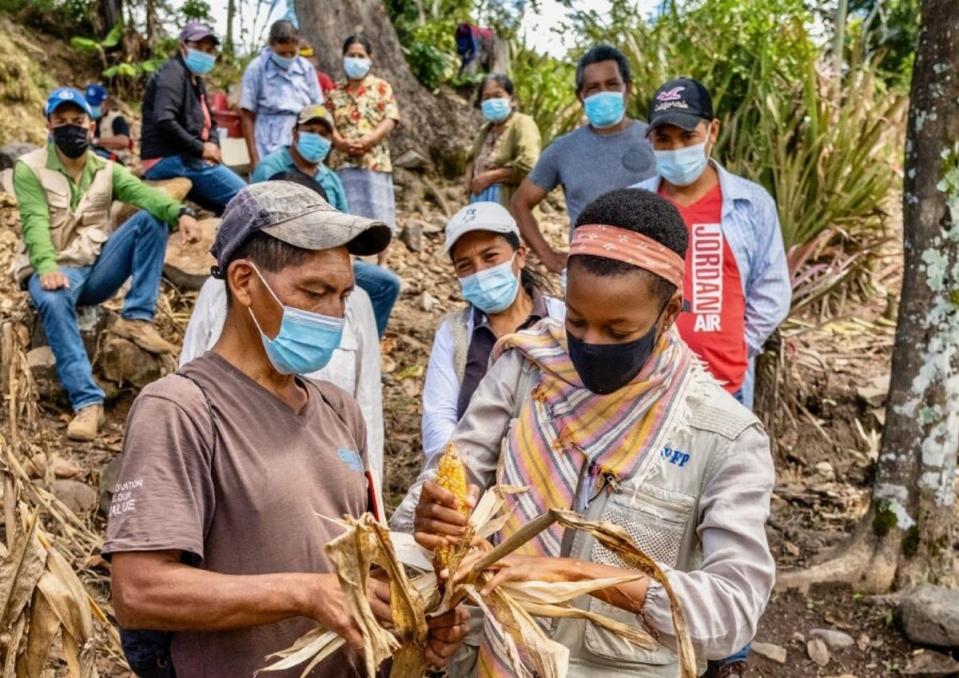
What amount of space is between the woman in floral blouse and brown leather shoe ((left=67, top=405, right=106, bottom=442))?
226cm

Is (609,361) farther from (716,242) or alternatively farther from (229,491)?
(716,242)

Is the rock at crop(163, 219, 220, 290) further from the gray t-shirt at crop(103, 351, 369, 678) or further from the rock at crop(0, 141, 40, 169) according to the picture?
the gray t-shirt at crop(103, 351, 369, 678)

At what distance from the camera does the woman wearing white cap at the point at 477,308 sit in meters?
3.25

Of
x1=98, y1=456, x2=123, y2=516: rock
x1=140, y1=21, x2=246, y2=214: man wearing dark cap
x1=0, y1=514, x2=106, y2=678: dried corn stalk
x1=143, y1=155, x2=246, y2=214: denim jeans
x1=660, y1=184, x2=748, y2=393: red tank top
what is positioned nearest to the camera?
x1=0, y1=514, x2=106, y2=678: dried corn stalk

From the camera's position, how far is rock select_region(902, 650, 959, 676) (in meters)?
3.67

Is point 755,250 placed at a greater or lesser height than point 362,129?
lesser

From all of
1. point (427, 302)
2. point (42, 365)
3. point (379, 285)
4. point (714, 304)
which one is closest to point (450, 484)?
point (714, 304)

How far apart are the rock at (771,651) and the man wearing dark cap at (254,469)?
2434 millimetres

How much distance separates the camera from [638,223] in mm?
1790

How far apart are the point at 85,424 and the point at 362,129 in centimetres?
272

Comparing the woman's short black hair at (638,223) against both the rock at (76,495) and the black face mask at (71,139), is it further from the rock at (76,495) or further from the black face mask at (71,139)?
the black face mask at (71,139)

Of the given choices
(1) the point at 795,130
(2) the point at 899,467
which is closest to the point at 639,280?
(2) the point at 899,467

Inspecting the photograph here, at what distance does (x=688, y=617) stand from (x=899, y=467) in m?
2.73

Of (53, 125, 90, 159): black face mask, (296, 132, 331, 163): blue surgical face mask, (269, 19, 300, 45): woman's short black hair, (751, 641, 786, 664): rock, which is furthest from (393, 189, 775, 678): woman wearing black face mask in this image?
(269, 19, 300, 45): woman's short black hair
